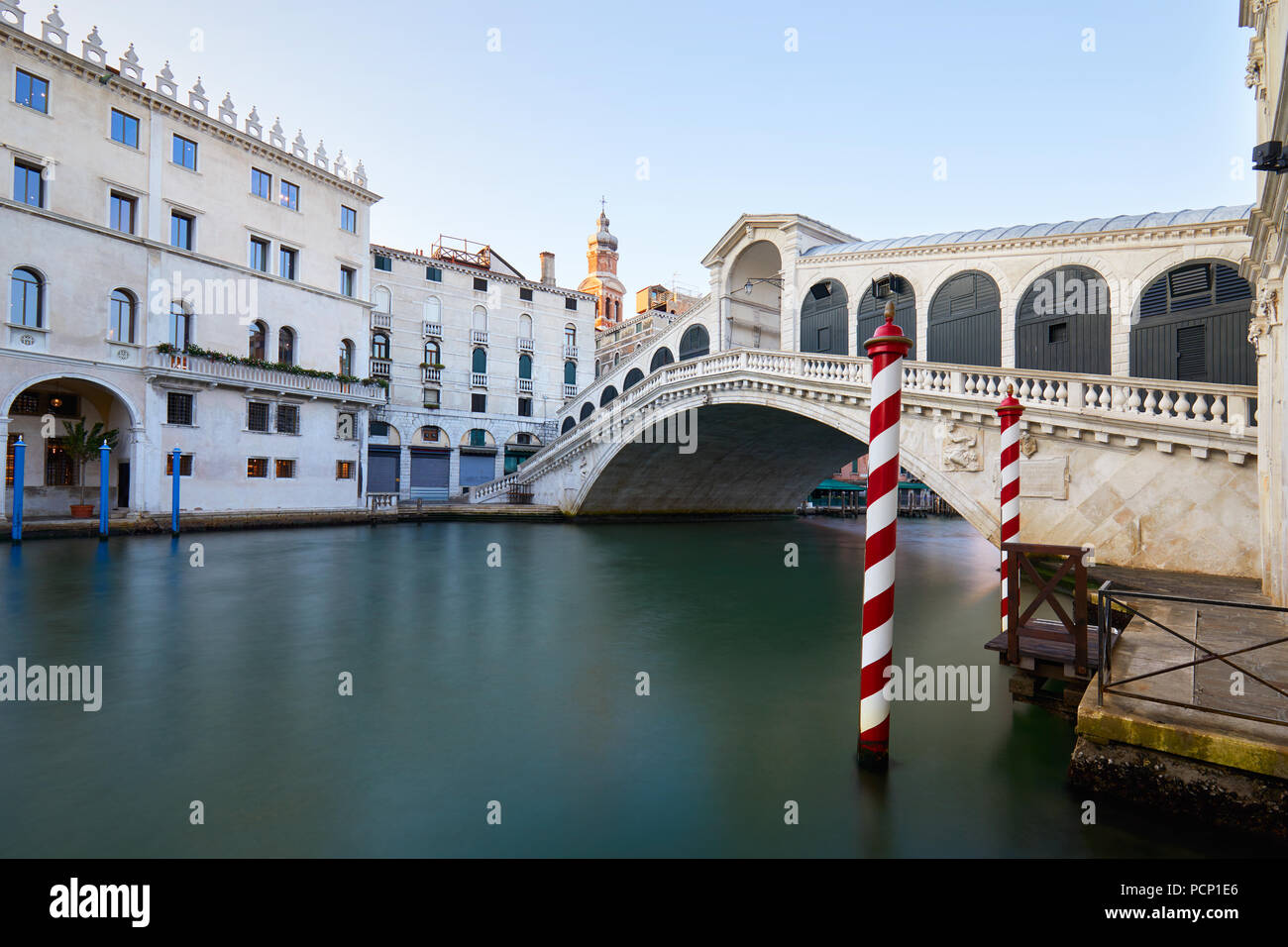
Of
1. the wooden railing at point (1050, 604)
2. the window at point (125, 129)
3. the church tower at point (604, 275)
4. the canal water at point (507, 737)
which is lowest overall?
the canal water at point (507, 737)

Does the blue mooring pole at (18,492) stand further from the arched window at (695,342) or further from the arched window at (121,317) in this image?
the arched window at (695,342)

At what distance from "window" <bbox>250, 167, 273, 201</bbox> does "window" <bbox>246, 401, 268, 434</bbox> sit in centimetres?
647

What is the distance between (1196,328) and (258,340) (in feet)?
74.4

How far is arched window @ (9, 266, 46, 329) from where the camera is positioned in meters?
14.0

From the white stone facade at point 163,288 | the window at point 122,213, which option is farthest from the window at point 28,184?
the window at point 122,213

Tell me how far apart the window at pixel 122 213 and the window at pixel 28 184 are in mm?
1333

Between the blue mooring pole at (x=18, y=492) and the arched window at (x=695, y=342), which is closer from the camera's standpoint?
the blue mooring pole at (x=18, y=492)

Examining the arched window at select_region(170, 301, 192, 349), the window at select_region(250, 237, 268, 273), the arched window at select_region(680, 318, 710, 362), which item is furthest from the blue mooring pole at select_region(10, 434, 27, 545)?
the arched window at select_region(680, 318, 710, 362)

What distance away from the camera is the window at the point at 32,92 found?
14.3 m

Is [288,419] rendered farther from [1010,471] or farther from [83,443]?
[1010,471]

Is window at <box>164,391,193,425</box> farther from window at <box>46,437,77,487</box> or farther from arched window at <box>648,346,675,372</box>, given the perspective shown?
arched window at <box>648,346,675,372</box>

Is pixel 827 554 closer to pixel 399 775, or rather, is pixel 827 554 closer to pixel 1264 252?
pixel 1264 252

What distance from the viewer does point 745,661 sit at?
5.69m
